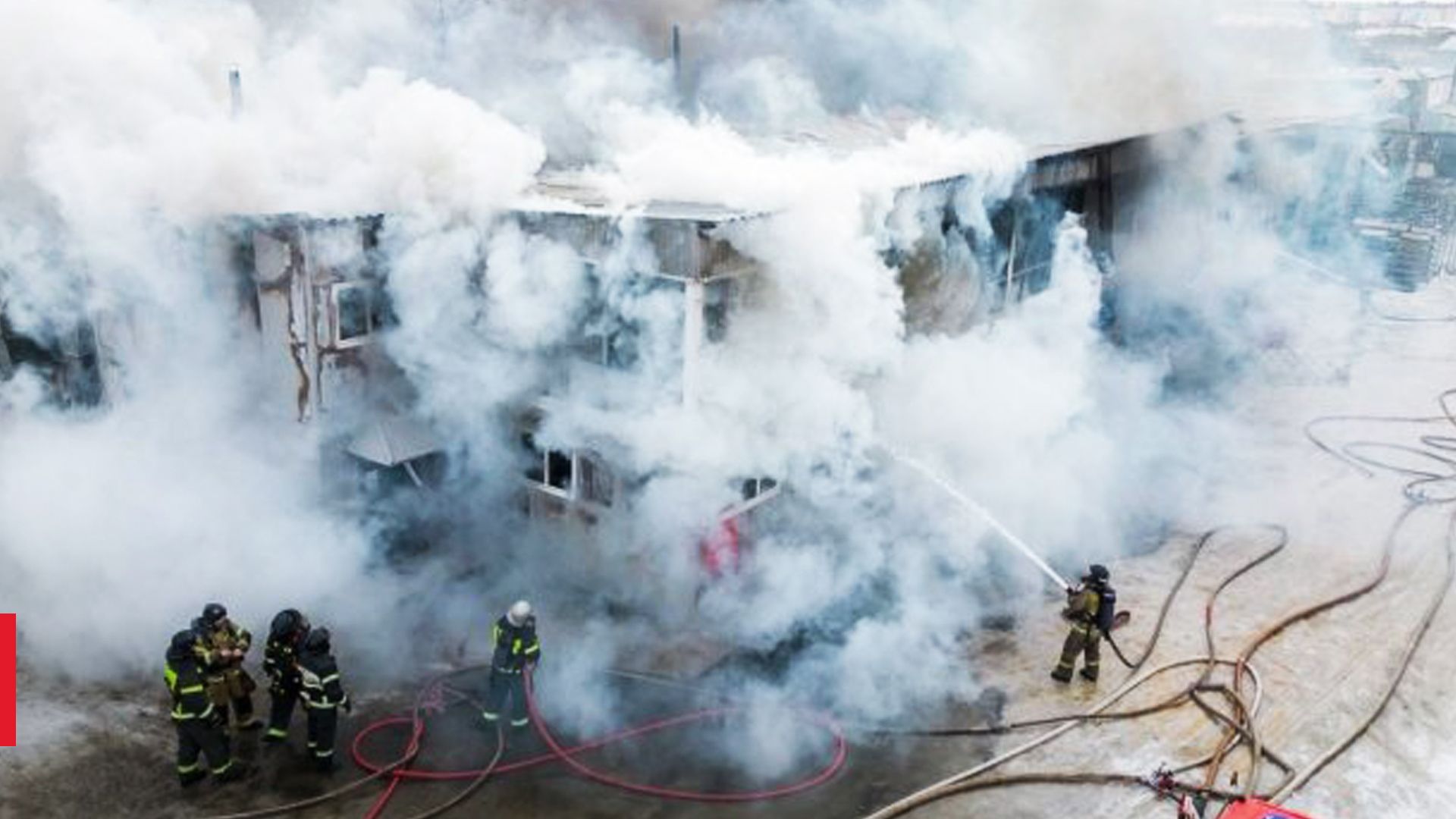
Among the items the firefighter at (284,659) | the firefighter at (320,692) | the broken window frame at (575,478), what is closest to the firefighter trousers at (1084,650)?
the broken window frame at (575,478)

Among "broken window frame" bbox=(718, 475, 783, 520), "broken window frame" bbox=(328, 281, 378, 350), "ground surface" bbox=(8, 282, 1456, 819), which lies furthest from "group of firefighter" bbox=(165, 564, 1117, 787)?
"broken window frame" bbox=(328, 281, 378, 350)

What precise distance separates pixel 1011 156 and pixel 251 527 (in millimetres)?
8582

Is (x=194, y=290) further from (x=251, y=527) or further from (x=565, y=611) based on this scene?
(x=565, y=611)

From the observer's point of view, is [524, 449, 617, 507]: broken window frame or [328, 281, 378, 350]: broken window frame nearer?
[328, 281, 378, 350]: broken window frame

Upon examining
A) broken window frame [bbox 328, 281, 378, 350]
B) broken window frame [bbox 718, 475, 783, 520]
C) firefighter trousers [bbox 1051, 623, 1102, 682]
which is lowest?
firefighter trousers [bbox 1051, 623, 1102, 682]

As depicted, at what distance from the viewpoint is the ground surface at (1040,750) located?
→ 7703 millimetres

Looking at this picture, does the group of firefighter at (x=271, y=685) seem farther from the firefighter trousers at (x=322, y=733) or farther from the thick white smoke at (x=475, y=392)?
the thick white smoke at (x=475, y=392)

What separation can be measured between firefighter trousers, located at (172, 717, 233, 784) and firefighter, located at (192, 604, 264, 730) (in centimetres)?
28

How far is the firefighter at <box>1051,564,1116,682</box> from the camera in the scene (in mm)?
9109

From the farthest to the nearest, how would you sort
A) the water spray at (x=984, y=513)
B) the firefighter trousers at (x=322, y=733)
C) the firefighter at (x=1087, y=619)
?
the water spray at (x=984, y=513), the firefighter at (x=1087, y=619), the firefighter trousers at (x=322, y=733)

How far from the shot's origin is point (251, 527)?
10.1 meters

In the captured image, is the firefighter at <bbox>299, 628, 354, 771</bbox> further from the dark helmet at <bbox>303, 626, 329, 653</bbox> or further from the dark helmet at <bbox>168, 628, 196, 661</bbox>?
the dark helmet at <bbox>168, 628, 196, 661</bbox>

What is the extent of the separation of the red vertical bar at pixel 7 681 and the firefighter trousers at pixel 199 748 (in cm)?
141

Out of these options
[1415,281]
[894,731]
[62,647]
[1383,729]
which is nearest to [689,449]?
[894,731]
